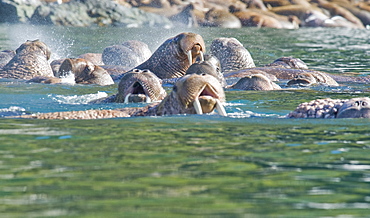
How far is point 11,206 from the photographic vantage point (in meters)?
3.91

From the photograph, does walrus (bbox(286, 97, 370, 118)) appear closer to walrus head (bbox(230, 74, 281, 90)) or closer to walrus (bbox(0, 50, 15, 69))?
walrus head (bbox(230, 74, 281, 90))

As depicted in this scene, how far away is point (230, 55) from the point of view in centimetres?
1672

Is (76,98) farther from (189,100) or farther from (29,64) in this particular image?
(189,100)

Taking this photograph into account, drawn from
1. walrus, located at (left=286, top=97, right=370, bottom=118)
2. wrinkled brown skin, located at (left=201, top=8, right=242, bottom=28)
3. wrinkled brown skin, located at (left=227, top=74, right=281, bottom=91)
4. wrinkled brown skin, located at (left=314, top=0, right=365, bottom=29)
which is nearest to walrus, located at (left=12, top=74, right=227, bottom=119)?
walrus, located at (left=286, top=97, right=370, bottom=118)

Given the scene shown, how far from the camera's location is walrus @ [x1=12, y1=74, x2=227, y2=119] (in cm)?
733

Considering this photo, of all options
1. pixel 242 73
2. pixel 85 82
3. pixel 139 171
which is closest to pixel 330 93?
pixel 242 73

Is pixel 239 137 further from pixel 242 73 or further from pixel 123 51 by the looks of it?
pixel 123 51

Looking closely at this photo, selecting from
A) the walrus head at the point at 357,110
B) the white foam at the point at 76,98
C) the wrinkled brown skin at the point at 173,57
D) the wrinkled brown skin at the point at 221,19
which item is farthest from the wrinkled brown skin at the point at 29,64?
the wrinkled brown skin at the point at 221,19

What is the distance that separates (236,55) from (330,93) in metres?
5.03

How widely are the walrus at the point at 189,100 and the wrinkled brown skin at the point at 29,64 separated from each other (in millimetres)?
6602

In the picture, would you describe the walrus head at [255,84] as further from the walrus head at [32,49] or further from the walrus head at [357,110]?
the walrus head at [32,49]

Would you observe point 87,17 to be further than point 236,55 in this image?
Yes

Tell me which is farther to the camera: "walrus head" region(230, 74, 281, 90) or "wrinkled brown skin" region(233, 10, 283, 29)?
"wrinkled brown skin" region(233, 10, 283, 29)

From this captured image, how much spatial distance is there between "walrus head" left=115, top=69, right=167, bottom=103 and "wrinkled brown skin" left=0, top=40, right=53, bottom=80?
17.9 feet
